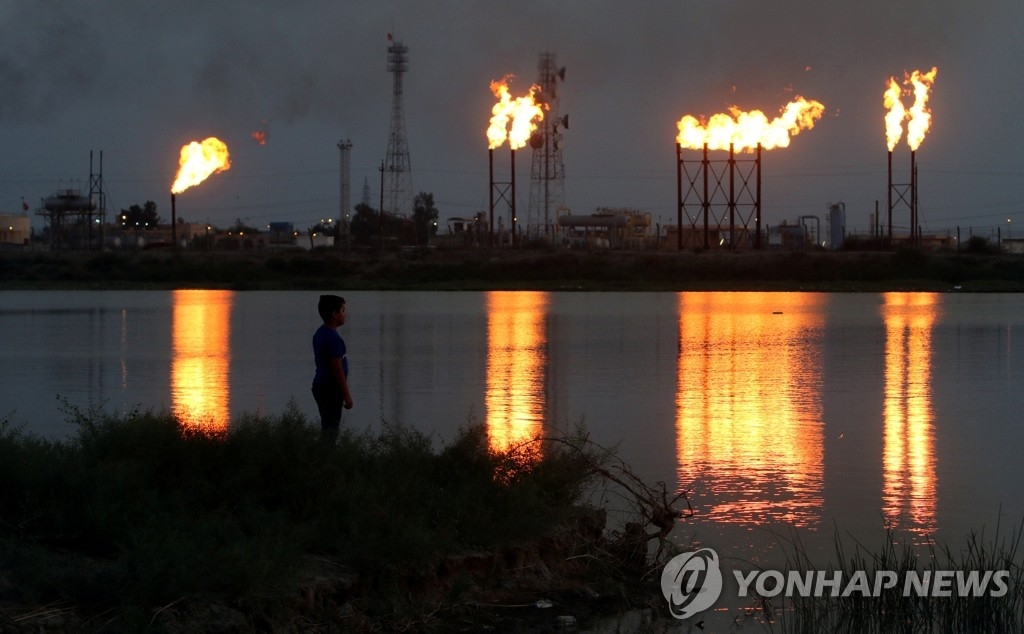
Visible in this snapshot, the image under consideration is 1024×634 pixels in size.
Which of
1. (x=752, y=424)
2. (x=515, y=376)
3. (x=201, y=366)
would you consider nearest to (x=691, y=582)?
(x=752, y=424)

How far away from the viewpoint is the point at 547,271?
78.5m

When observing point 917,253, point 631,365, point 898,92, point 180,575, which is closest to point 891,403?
point 631,365

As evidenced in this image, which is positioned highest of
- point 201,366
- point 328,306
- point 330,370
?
point 328,306

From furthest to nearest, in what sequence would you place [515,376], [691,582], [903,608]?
1. [515,376]
2. [691,582]
3. [903,608]

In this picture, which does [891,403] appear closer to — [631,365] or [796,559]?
[631,365]

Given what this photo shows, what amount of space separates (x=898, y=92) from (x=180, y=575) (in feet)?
260

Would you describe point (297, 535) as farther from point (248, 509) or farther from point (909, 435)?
point (909, 435)

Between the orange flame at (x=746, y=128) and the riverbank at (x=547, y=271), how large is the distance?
23.2ft

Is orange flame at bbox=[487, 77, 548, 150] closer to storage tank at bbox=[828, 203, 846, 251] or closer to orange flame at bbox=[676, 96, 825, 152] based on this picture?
orange flame at bbox=[676, 96, 825, 152]

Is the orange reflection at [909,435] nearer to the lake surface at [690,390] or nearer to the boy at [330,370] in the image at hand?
the lake surface at [690,390]

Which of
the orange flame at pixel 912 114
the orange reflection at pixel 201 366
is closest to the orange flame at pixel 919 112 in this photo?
the orange flame at pixel 912 114

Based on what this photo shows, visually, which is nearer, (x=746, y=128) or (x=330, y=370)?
(x=330, y=370)

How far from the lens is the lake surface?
1184cm

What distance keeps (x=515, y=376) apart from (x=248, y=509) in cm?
1353
